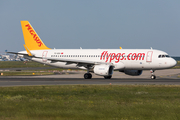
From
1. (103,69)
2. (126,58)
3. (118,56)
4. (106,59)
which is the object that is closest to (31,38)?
(106,59)

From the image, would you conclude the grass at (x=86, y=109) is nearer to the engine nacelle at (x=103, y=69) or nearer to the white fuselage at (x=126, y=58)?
the engine nacelle at (x=103, y=69)

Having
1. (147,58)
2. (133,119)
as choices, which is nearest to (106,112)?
(133,119)

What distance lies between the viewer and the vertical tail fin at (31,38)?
53.2m

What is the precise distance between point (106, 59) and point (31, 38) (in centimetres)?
1589

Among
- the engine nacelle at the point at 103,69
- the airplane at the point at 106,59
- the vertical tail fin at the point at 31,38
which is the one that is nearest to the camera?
the engine nacelle at the point at 103,69

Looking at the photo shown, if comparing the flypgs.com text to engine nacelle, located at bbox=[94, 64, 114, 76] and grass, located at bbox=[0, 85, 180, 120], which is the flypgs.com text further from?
grass, located at bbox=[0, 85, 180, 120]

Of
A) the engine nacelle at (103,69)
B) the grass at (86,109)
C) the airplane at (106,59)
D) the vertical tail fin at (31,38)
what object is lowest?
the grass at (86,109)

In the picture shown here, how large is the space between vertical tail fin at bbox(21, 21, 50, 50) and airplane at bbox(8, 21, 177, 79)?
0.85 m

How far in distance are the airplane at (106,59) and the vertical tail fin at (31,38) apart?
0.85 metres

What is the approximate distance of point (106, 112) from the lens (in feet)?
51.4

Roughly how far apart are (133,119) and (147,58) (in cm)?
3035

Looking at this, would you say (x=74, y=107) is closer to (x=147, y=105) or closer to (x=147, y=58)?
(x=147, y=105)

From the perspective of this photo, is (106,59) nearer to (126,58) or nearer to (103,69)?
(126,58)

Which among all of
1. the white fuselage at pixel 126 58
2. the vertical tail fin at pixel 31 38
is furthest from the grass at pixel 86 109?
the vertical tail fin at pixel 31 38
